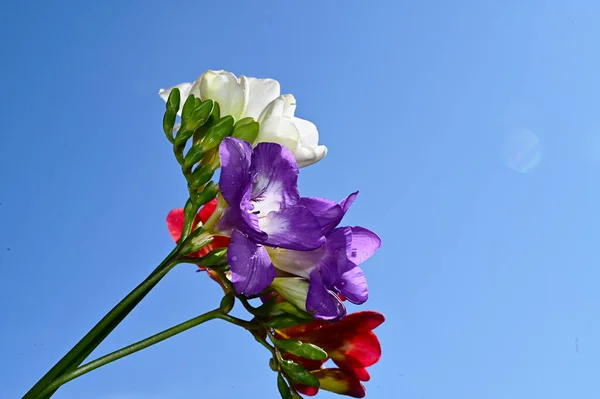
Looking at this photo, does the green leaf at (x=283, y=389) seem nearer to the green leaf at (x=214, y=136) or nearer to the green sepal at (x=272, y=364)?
the green sepal at (x=272, y=364)

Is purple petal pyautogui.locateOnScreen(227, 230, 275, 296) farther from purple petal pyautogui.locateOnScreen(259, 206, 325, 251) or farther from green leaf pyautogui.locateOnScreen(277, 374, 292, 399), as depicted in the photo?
green leaf pyautogui.locateOnScreen(277, 374, 292, 399)

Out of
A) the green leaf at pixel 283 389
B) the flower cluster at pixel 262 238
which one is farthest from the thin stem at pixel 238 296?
the green leaf at pixel 283 389

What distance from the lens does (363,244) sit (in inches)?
34.3

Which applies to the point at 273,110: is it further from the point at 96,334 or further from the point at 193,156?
the point at 96,334

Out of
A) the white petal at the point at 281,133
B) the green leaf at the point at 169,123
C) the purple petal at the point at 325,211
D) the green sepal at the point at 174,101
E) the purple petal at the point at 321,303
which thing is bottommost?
the purple petal at the point at 321,303

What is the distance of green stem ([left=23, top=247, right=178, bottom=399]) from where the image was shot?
696 millimetres

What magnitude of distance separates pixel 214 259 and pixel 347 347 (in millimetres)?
288

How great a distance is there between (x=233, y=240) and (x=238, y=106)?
224 millimetres

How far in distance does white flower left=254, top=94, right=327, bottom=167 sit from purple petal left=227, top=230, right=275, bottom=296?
0.16 metres

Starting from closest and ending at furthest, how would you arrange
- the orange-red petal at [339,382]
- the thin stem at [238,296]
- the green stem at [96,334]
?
the green stem at [96,334] → the thin stem at [238,296] → the orange-red petal at [339,382]

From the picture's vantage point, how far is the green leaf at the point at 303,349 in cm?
81

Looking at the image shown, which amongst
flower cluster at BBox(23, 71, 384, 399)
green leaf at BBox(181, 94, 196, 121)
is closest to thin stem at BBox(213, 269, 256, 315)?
flower cluster at BBox(23, 71, 384, 399)

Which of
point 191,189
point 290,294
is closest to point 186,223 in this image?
point 191,189

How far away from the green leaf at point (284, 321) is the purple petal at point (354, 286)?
0.07 meters
